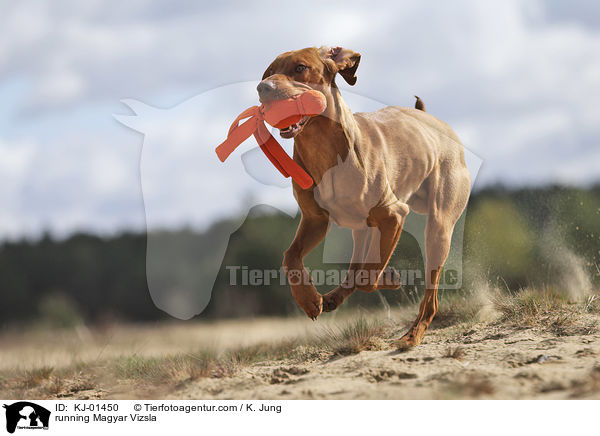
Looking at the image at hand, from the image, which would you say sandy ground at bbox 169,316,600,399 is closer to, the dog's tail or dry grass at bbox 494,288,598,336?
dry grass at bbox 494,288,598,336

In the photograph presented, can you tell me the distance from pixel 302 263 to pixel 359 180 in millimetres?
914

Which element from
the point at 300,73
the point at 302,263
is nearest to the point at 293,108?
the point at 300,73

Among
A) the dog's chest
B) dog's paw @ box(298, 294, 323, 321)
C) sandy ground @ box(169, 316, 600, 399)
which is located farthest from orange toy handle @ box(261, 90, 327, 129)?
sandy ground @ box(169, 316, 600, 399)

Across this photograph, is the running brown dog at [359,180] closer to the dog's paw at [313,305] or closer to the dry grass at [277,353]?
the dog's paw at [313,305]

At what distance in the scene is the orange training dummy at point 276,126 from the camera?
471 centimetres

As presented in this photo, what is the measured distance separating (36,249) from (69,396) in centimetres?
2210

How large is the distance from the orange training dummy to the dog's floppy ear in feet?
1.53

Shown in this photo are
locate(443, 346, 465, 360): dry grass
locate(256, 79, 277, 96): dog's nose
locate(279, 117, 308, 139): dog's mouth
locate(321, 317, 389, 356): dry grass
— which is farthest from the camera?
locate(321, 317, 389, 356): dry grass

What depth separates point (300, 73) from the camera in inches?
191

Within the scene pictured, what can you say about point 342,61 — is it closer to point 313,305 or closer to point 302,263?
point 302,263

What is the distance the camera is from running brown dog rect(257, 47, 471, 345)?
5051 millimetres
